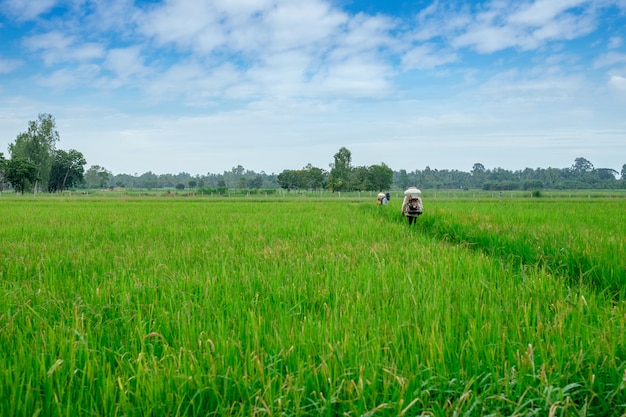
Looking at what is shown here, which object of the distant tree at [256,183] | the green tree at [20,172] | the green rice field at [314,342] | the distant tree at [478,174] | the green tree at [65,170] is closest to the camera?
the green rice field at [314,342]

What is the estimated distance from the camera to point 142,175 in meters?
180

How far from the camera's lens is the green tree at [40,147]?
6856 cm

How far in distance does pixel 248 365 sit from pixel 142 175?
194147 mm

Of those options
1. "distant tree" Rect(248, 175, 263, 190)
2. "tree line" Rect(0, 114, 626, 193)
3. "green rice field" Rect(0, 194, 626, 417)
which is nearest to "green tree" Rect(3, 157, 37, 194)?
"tree line" Rect(0, 114, 626, 193)

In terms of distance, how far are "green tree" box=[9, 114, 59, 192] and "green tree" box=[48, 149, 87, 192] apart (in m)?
3.20

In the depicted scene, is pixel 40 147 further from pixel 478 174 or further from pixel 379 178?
pixel 478 174

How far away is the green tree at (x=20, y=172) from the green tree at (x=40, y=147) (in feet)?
8.99

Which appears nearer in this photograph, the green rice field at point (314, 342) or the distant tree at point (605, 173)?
the green rice field at point (314, 342)

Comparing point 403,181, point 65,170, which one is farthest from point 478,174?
point 65,170

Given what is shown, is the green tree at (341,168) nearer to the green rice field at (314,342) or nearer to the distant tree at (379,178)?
the distant tree at (379,178)

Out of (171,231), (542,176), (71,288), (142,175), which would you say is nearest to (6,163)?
(171,231)

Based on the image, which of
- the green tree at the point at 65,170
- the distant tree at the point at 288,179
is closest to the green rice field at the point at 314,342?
the green tree at the point at 65,170

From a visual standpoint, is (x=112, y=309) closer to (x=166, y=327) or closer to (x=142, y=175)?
(x=166, y=327)

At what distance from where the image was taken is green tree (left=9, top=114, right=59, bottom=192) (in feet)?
225
